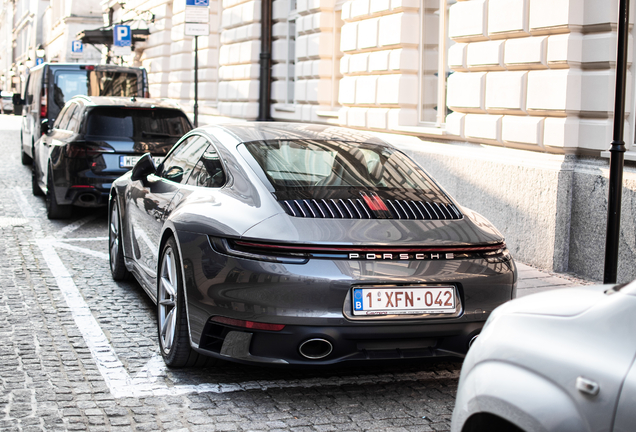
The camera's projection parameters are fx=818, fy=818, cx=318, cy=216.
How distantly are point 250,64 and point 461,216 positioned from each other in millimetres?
14606

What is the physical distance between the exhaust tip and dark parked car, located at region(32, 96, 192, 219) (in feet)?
21.1

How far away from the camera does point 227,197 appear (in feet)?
14.6

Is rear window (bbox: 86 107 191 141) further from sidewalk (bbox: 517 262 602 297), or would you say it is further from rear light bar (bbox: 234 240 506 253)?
rear light bar (bbox: 234 240 506 253)

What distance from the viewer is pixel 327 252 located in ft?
12.7

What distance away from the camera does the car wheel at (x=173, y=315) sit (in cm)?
444

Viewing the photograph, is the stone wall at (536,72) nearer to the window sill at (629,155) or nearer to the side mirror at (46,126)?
the window sill at (629,155)

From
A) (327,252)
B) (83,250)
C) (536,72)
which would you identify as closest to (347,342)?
(327,252)

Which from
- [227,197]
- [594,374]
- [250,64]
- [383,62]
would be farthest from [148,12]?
[594,374]

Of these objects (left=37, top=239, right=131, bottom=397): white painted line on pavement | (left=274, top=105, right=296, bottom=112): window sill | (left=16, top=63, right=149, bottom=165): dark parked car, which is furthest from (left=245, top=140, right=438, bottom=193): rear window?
(left=274, top=105, right=296, bottom=112): window sill

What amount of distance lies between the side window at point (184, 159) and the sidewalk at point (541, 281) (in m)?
3.03

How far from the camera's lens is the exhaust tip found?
12.8 feet

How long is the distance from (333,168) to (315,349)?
1198mm

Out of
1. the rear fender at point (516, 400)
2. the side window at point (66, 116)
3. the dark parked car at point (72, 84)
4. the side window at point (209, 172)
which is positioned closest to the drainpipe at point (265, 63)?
the dark parked car at point (72, 84)

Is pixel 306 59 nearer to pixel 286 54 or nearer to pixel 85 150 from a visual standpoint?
pixel 286 54
